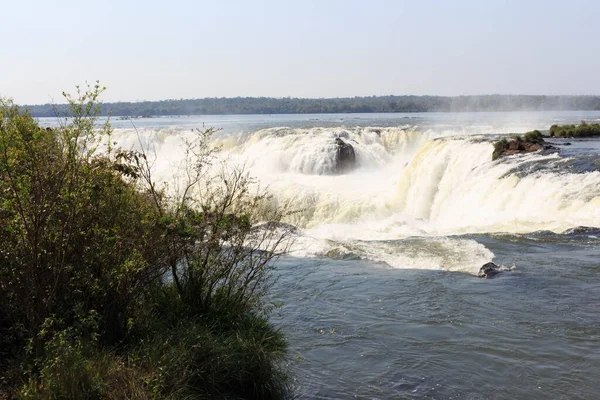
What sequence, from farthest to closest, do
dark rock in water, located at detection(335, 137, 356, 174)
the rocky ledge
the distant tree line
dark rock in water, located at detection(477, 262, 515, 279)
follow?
1. the distant tree line
2. dark rock in water, located at detection(335, 137, 356, 174)
3. the rocky ledge
4. dark rock in water, located at detection(477, 262, 515, 279)

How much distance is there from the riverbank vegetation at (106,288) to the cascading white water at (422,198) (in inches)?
63.4

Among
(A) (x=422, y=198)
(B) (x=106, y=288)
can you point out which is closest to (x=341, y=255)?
(A) (x=422, y=198)

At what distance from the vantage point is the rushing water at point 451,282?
709cm

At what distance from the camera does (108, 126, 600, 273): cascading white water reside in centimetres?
1413

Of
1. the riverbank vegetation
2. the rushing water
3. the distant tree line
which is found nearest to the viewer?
the riverbank vegetation

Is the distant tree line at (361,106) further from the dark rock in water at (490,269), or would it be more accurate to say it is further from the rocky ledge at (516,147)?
the dark rock in water at (490,269)

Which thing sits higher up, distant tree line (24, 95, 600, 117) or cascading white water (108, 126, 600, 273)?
distant tree line (24, 95, 600, 117)

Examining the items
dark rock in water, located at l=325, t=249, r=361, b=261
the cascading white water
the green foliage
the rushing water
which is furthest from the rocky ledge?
dark rock in water, located at l=325, t=249, r=361, b=261

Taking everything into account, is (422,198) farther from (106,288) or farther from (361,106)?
(361,106)

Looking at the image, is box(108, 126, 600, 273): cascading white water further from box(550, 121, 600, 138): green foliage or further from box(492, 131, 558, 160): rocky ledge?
box(550, 121, 600, 138): green foliage

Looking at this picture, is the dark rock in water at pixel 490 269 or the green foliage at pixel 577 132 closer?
the dark rock in water at pixel 490 269

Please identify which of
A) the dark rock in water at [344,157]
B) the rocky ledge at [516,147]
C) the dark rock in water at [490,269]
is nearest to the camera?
the dark rock in water at [490,269]

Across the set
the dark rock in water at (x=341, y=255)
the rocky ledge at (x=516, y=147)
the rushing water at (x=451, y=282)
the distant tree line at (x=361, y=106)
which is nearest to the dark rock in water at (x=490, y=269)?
the rushing water at (x=451, y=282)

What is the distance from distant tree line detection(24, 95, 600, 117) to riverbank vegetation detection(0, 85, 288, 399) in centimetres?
6173
